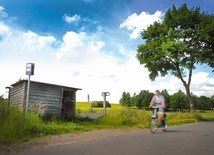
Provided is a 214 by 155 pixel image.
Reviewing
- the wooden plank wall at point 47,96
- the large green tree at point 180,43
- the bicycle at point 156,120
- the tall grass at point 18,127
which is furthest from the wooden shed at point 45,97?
the large green tree at point 180,43

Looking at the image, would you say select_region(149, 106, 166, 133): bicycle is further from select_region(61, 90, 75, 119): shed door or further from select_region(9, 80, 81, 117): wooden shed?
select_region(61, 90, 75, 119): shed door

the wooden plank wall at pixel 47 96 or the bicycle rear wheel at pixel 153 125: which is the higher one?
the wooden plank wall at pixel 47 96

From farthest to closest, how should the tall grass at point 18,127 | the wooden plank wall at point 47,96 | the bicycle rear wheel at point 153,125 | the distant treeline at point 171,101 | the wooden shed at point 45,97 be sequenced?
the distant treeline at point 171,101 → the wooden plank wall at point 47,96 → the wooden shed at point 45,97 → the bicycle rear wheel at point 153,125 → the tall grass at point 18,127

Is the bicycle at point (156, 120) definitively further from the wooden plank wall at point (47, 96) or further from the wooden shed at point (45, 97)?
the wooden plank wall at point (47, 96)

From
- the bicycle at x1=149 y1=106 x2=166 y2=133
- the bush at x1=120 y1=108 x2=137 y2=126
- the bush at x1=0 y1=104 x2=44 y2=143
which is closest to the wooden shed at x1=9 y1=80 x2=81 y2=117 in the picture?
the bush at x1=120 y1=108 x2=137 y2=126

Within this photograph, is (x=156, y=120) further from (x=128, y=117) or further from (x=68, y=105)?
(x=68, y=105)

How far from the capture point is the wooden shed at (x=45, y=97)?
19.4 m

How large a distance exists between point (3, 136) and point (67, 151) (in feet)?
12.4

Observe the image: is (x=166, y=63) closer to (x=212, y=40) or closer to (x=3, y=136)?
(x=212, y=40)

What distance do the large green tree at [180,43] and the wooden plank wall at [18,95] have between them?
17.3 metres

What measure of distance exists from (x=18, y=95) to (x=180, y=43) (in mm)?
19206

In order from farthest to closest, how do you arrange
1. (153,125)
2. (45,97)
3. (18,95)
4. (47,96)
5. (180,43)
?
(180,43)
(18,95)
(47,96)
(45,97)
(153,125)

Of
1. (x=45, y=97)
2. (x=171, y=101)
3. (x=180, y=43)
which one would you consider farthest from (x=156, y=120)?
(x=171, y=101)

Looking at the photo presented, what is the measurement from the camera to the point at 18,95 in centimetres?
2103
